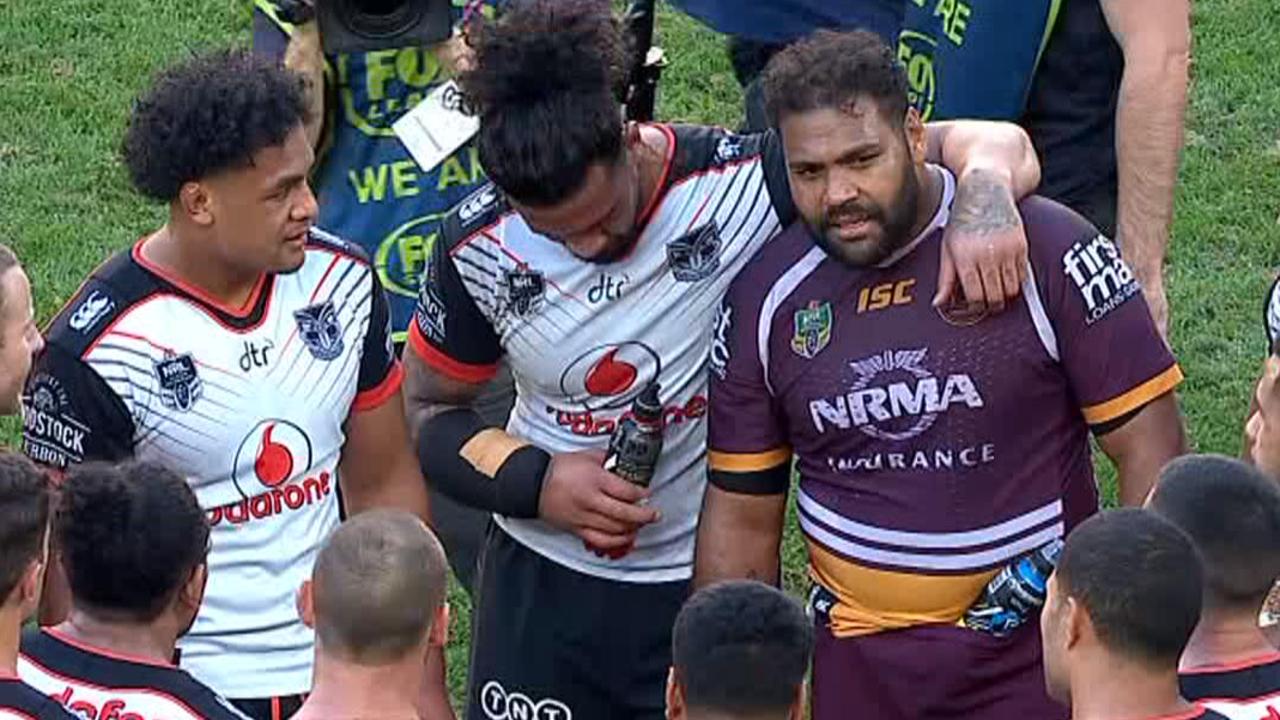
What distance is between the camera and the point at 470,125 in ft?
20.2

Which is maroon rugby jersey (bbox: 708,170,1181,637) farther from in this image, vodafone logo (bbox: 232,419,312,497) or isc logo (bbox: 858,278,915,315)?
vodafone logo (bbox: 232,419,312,497)

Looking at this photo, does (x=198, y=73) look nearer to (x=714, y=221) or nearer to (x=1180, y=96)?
(x=714, y=221)

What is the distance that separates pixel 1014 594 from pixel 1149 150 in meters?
1.30

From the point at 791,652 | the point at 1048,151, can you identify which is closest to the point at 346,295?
the point at 791,652

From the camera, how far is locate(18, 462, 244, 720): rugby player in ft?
14.4

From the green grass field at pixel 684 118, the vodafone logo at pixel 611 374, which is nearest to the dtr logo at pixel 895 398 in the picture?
the vodafone logo at pixel 611 374

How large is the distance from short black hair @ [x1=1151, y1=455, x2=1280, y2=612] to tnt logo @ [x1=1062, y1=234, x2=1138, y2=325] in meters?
0.45

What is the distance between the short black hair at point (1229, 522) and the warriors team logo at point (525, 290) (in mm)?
1425

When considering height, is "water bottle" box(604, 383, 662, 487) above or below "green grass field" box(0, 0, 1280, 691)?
above

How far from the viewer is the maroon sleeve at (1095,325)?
193 inches

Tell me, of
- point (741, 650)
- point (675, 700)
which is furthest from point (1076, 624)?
point (675, 700)

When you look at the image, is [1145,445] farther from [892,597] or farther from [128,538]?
[128,538]

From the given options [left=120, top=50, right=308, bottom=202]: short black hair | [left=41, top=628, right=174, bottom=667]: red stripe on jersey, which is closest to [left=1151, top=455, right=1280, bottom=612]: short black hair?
[left=41, top=628, right=174, bottom=667]: red stripe on jersey

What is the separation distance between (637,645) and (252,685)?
87cm
